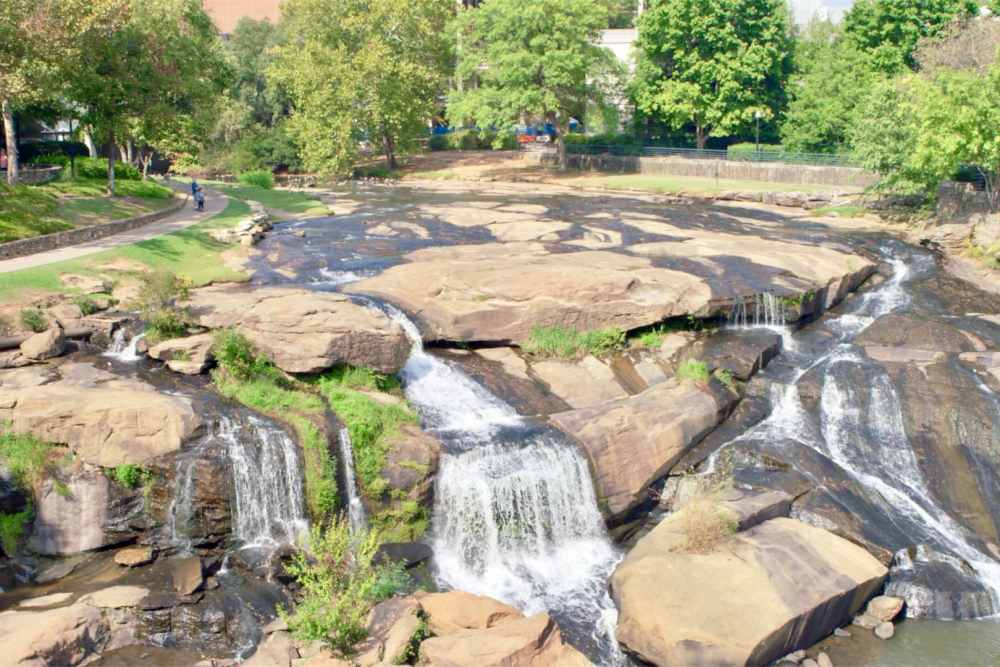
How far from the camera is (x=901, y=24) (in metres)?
55.5

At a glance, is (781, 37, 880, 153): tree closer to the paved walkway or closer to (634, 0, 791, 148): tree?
(634, 0, 791, 148): tree

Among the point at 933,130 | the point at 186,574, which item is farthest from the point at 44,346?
the point at 933,130

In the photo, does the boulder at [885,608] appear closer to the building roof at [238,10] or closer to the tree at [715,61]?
the tree at [715,61]

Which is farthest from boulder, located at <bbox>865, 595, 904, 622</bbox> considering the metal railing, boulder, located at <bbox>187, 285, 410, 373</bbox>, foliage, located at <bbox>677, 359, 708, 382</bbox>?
the metal railing

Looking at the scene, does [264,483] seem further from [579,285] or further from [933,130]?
[933,130]

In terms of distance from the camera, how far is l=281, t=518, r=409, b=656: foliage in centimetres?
1415

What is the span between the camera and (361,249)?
3341cm

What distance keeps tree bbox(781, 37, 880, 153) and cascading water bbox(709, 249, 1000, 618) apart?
33.7 metres

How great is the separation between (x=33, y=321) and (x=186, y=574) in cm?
956

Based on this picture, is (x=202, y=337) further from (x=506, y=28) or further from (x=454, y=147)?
(x=454, y=147)

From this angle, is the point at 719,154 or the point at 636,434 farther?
the point at 719,154

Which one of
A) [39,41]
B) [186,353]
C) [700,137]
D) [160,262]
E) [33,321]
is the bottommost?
[186,353]

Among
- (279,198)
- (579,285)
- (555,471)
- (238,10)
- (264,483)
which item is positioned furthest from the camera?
(238,10)

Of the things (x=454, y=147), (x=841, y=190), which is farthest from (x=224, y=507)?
(x=454, y=147)
